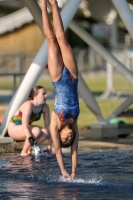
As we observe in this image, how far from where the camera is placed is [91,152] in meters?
13.3

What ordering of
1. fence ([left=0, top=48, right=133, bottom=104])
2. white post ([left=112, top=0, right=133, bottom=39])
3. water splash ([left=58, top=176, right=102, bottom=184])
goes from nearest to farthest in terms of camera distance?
water splash ([left=58, top=176, right=102, bottom=184])
white post ([left=112, top=0, right=133, bottom=39])
fence ([left=0, top=48, right=133, bottom=104])

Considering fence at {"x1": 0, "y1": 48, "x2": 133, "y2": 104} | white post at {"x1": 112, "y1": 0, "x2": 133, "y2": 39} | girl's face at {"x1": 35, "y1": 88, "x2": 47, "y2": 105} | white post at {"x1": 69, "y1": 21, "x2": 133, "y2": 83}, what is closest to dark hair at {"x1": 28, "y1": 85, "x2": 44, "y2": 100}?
girl's face at {"x1": 35, "y1": 88, "x2": 47, "y2": 105}

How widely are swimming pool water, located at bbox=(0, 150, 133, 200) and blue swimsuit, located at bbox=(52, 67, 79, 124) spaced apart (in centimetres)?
86

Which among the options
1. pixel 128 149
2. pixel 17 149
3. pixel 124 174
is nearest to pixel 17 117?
pixel 17 149

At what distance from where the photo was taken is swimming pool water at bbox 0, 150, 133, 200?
896 cm

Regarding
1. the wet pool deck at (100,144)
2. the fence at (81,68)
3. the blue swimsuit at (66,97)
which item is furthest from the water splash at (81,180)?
the fence at (81,68)

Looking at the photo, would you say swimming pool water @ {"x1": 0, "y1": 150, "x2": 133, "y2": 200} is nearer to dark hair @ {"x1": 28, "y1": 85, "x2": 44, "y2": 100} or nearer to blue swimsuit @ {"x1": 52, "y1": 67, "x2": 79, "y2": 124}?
blue swimsuit @ {"x1": 52, "y1": 67, "x2": 79, "y2": 124}

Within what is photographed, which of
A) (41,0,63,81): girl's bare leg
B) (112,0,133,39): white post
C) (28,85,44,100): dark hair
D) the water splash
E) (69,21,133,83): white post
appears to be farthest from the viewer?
(69,21,133,83): white post

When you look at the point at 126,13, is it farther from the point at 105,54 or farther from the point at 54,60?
A: the point at 54,60

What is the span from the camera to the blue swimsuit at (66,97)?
9758 millimetres

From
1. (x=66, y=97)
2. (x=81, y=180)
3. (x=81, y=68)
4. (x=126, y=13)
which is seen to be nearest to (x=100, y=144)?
(x=126, y=13)

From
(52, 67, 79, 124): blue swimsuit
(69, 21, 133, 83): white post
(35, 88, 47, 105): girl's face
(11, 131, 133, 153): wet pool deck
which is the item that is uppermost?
(69, 21, 133, 83): white post

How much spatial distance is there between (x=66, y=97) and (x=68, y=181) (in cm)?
106

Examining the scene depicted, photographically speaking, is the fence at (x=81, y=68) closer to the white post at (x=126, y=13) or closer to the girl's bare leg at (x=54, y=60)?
the white post at (x=126, y=13)
